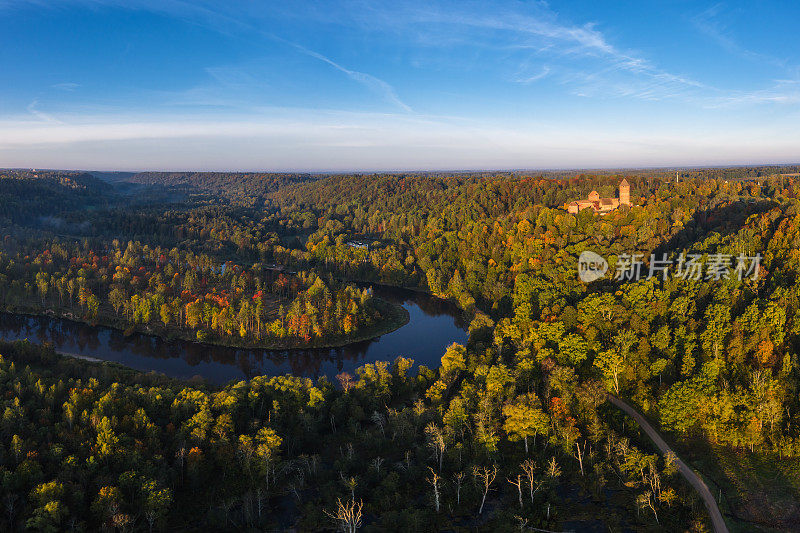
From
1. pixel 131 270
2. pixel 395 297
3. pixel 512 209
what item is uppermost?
pixel 512 209

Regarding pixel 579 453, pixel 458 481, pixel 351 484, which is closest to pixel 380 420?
pixel 351 484

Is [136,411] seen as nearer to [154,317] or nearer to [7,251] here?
[154,317]

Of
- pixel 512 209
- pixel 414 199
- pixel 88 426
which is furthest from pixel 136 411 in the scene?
pixel 414 199

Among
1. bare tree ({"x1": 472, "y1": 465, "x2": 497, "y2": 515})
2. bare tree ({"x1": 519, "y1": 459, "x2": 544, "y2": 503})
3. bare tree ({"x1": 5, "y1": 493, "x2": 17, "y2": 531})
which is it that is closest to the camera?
bare tree ({"x1": 5, "y1": 493, "x2": 17, "y2": 531})

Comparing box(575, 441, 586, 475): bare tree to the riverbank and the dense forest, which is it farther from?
the riverbank

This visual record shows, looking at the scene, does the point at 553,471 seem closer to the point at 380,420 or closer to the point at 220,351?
the point at 380,420

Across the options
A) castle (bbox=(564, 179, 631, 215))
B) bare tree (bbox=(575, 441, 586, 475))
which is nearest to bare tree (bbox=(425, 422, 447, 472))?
bare tree (bbox=(575, 441, 586, 475))
